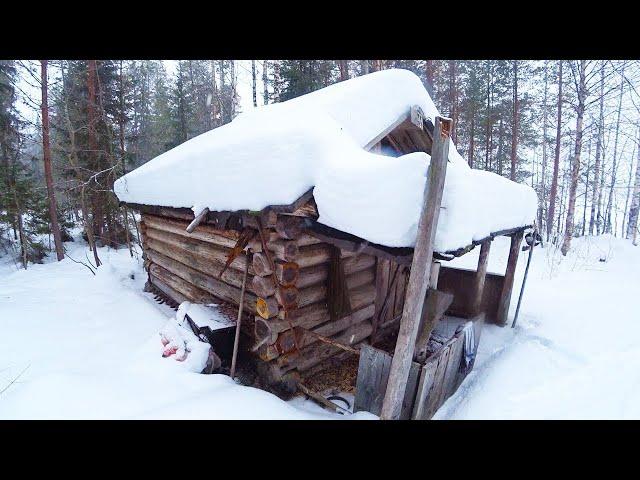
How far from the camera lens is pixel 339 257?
5.21m

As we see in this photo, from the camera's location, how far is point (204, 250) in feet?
20.2

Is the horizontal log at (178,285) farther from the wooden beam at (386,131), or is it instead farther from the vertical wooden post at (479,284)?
the vertical wooden post at (479,284)

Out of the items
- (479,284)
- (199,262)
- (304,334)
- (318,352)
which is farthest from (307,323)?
(479,284)

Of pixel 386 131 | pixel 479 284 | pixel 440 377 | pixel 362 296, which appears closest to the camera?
pixel 440 377

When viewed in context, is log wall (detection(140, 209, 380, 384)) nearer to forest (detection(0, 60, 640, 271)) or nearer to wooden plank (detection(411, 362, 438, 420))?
wooden plank (detection(411, 362, 438, 420))

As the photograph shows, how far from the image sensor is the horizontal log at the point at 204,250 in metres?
5.32

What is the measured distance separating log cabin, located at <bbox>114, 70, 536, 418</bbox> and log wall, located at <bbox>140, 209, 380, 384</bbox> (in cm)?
3

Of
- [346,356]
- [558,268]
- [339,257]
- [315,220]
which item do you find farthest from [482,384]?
[558,268]

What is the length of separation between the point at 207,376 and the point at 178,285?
3.89m

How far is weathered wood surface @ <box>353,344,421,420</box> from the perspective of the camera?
12.0 ft

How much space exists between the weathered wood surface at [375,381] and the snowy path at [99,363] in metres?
0.21

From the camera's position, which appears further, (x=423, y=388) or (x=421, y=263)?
(x=423, y=388)

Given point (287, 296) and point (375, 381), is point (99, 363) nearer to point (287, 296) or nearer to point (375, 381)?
point (287, 296)
